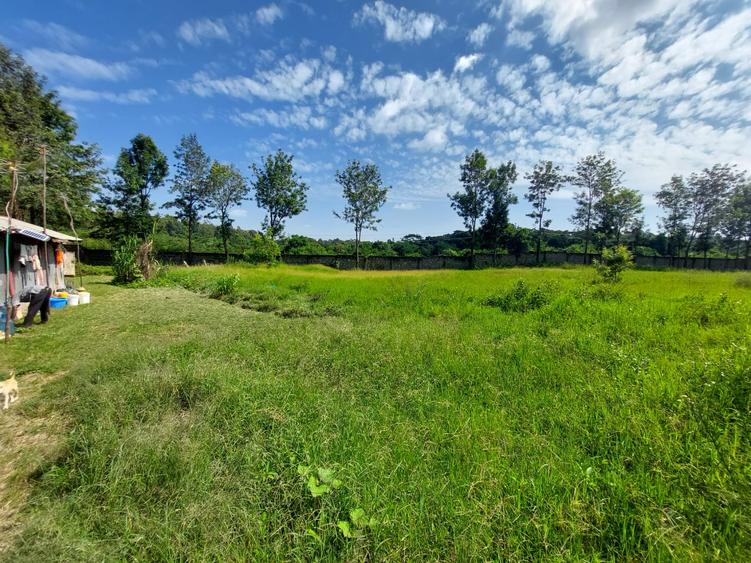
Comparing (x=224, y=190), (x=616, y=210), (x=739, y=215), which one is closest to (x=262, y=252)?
(x=224, y=190)

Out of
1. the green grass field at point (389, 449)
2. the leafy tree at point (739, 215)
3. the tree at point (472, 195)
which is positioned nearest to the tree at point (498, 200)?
the tree at point (472, 195)

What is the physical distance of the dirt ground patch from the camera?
193cm

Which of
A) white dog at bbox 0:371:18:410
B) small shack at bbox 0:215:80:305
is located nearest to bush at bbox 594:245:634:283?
white dog at bbox 0:371:18:410

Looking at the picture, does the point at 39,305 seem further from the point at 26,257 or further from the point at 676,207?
the point at 676,207

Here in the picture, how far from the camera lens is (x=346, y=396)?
337 cm

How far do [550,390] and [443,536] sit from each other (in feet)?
7.96

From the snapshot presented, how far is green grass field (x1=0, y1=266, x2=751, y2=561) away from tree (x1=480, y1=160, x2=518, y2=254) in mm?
28123

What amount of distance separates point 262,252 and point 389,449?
80.5 feet

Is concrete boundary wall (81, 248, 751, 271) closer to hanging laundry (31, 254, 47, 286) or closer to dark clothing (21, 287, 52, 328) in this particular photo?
hanging laundry (31, 254, 47, 286)

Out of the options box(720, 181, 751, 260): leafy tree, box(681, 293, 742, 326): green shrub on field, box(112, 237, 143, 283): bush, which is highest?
box(720, 181, 751, 260): leafy tree

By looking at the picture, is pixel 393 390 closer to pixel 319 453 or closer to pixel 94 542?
pixel 319 453

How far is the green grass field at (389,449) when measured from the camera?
164 cm

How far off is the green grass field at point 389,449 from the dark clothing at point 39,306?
213 centimetres

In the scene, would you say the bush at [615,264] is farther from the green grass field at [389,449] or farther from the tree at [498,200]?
the tree at [498,200]
